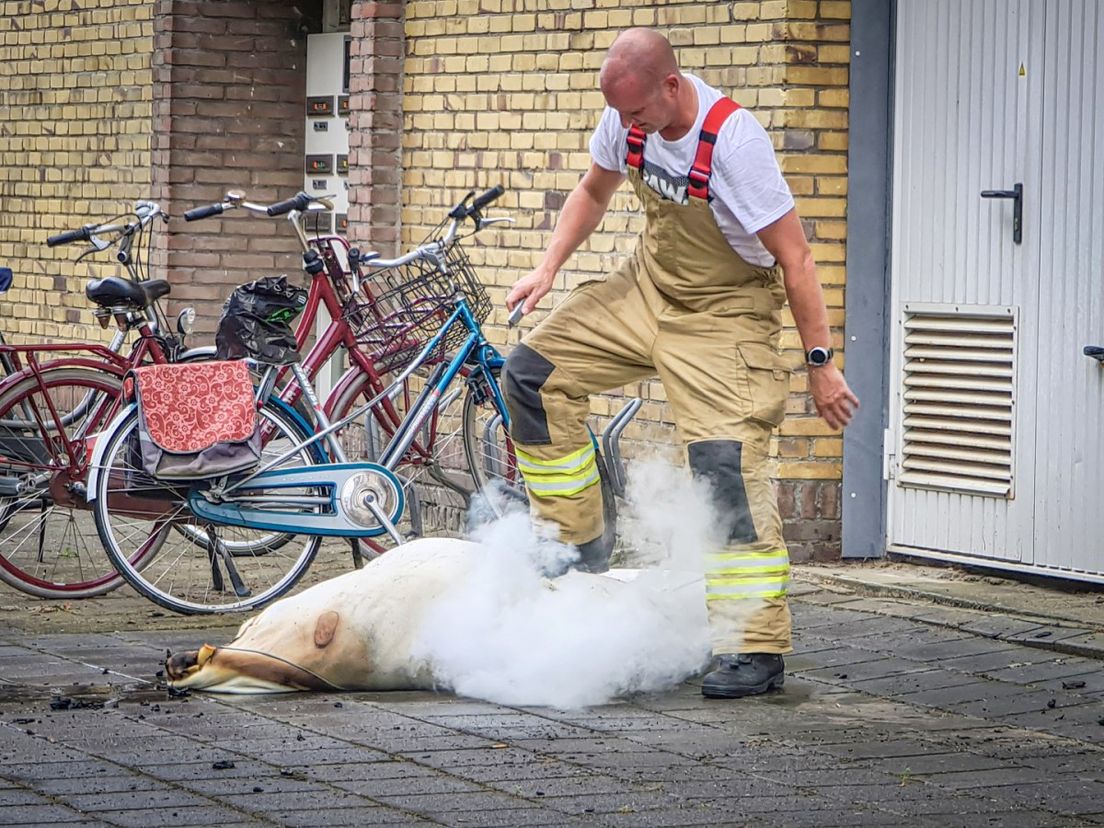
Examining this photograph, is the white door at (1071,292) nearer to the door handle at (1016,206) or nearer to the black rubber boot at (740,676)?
the door handle at (1016,206)

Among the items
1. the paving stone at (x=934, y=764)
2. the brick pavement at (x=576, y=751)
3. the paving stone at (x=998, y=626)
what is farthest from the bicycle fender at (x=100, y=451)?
the paving stone at (x=934, y=764)

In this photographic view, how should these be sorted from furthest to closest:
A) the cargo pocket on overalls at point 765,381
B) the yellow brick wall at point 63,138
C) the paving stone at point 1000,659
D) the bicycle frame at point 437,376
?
1. the yellow brick wall at point 63,138
2. the bicycle frame at point 437,376
3. the paving stone at point 1000,659
4. the cargo pocket on overalls at point 765,381

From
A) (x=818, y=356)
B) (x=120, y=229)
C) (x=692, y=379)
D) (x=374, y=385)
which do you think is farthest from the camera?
(x=120, y=229)

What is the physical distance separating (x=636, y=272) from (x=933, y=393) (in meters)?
2.31

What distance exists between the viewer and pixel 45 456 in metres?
7.71

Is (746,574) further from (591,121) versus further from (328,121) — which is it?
(328,121)

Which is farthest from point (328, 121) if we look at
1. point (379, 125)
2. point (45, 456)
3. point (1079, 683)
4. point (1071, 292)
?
point (1079, 683)

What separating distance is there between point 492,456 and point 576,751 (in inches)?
129

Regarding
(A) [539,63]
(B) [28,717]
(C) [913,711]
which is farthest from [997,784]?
(A) [539,63]

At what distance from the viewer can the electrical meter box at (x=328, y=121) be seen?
12109 mm

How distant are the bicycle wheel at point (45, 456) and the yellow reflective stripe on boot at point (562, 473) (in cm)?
200

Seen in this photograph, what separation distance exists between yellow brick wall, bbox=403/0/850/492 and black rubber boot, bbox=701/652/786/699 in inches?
100

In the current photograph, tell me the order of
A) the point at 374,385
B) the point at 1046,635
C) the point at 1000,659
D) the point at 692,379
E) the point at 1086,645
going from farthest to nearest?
the point at 374,385 → the point at 1046,635 → the point at 1086,645 → the point at 1000,659 → the point at 692,379

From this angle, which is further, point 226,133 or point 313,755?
point 226,133
